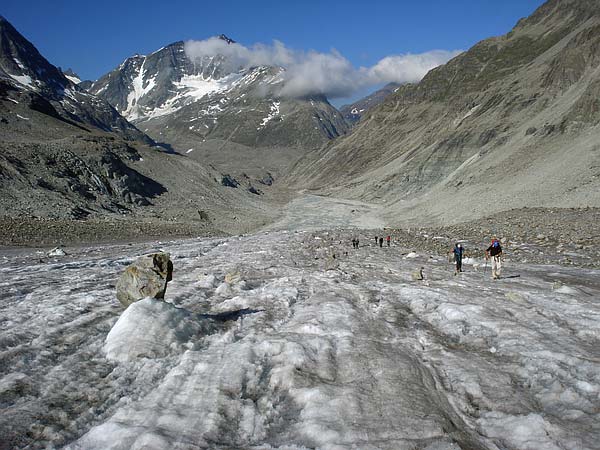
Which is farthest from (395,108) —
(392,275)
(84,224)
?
(392,275)

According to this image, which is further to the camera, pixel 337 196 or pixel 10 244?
pixel 337 196

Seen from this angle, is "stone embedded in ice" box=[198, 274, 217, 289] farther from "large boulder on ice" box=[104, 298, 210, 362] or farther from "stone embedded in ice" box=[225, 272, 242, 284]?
"large boulder on ice" box=[104, 298, 210, 362]

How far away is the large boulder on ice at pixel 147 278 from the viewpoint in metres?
9.45

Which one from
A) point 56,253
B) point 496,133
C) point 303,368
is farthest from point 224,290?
point 496,133

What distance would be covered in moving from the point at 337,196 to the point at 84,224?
2779 inches

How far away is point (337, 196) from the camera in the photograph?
9912cm

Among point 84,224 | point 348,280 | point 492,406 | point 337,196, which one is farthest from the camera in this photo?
point 337,196

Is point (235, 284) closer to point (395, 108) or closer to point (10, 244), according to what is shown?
point (10, 244)

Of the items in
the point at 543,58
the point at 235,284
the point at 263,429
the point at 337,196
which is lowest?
the point at 263,429

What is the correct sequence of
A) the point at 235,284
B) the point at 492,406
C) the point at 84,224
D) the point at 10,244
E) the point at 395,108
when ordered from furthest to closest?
the point at 395,108
the point at 84,224
the point at 10,244
the point at 235,284
the point at 492,406

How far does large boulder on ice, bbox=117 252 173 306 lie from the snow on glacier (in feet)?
2.49

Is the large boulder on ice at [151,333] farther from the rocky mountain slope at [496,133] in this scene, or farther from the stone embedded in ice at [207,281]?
the rocky mountain slope at [496,133]

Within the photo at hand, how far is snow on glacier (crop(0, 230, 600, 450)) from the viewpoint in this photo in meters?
5.51

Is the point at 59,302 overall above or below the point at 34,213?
below
